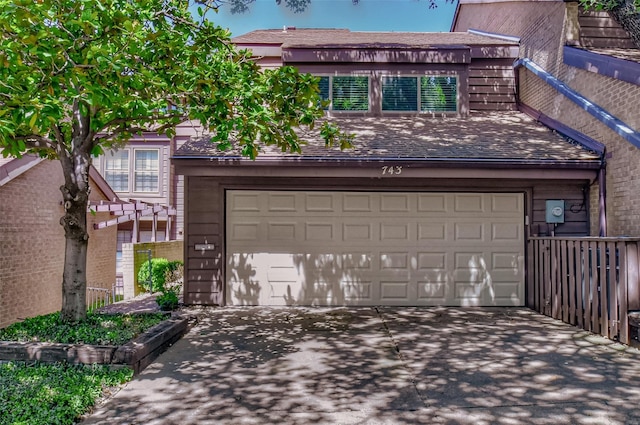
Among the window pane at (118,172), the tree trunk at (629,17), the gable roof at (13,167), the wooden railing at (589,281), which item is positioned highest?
the tree trunk at (629,17)

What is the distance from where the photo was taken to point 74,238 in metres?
5.66

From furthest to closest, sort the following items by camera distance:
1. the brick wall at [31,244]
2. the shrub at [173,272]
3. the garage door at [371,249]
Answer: the shrub at [173,272], the brick wall at [31,244], the garage door at [371,249]

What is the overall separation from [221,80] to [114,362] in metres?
3.33

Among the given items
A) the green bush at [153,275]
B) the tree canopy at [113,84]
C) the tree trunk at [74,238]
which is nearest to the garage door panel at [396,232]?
the tree canopy at [113,84]

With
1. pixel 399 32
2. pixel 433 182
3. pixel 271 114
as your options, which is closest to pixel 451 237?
pixel 433 182

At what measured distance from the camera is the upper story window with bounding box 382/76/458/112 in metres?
10.6

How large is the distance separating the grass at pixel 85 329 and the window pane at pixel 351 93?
670 centimetres

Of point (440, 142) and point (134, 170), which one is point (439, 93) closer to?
point (440, 142)

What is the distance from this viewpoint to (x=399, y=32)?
13.4m

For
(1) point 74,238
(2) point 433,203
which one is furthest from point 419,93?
(1) point 74,238

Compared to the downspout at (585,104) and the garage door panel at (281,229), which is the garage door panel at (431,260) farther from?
the downspout at (585,104)

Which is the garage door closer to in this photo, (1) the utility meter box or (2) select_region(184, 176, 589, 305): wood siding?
(2) select_region(184, 176, 589, 305): wood siding

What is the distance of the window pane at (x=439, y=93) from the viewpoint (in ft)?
34.8

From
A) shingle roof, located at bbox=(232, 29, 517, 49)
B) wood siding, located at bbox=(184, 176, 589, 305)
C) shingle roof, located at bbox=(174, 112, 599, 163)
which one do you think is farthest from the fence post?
shingle roof, located at bbox=(232, 29, 517, 49)
